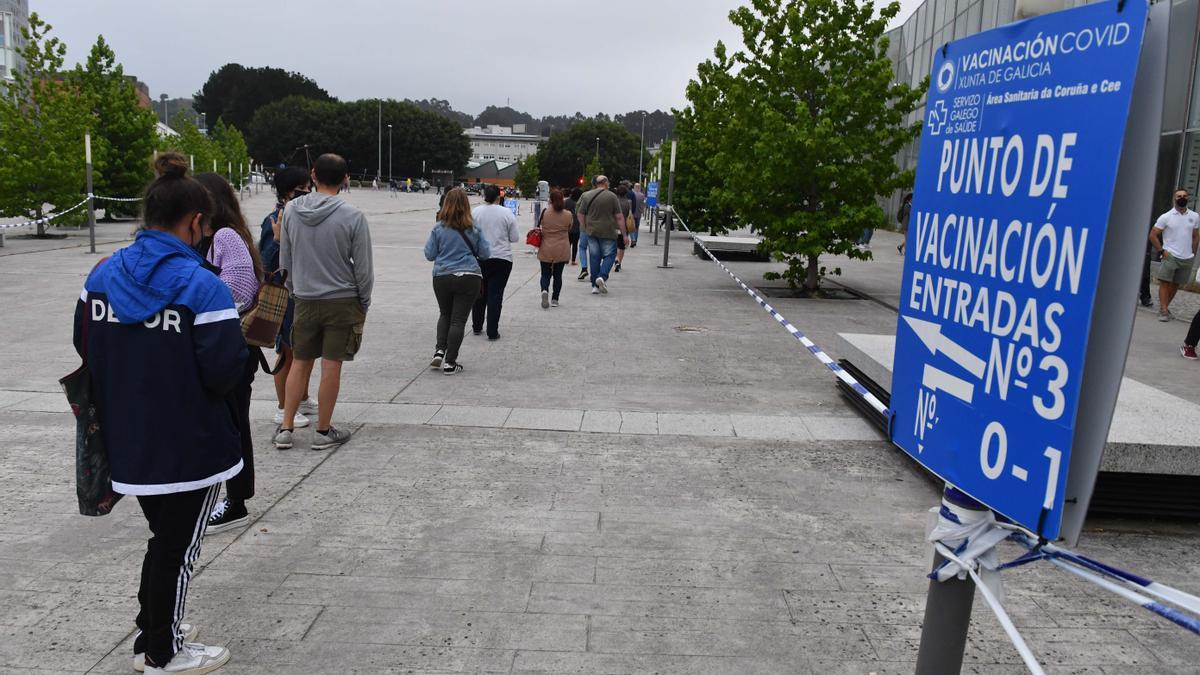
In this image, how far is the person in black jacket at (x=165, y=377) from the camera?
3.03 m

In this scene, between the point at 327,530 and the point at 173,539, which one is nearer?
the point at 173,539

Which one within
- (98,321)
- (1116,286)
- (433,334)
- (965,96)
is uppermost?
(965,96)

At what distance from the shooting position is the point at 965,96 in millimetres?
2146

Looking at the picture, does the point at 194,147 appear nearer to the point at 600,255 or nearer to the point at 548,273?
the point at 600,255

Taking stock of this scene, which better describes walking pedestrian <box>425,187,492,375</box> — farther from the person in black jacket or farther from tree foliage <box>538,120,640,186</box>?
tree foliage <box>538,120,640,186</box>

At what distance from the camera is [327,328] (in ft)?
20.2

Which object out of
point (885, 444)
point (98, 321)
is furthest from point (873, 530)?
point (98, 321)

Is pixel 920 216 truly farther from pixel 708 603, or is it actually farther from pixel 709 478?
pixel 709 478

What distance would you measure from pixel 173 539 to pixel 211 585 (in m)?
0.97

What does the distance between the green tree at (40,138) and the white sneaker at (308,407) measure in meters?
16.6

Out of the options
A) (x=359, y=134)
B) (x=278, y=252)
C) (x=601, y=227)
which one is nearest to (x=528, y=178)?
(x=359, y=134)

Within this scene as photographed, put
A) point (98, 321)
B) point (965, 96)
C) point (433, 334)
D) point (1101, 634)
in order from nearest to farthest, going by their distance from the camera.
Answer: point (965, 96)
point (98, 321)
point (1101, 634)
point (433, 334)

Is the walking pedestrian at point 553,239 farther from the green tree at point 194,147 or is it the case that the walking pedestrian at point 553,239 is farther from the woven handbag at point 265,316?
the green tree at point 194,147

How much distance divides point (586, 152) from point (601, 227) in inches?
4551
